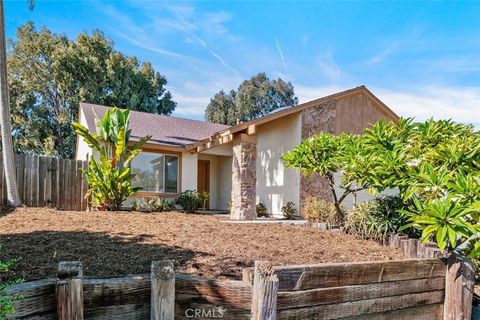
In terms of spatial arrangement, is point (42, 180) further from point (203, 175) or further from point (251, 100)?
point (251, 100)

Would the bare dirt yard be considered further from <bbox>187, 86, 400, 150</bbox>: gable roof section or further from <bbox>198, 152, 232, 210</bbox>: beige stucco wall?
<bbox>198, 152, 232, 210</bbox>: beige stucco wall

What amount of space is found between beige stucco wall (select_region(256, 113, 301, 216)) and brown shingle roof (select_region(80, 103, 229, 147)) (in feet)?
11.2

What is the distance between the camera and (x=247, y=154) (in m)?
10.9

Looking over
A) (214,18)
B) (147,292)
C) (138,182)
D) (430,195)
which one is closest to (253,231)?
(430,195)

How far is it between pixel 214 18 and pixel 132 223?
682cm

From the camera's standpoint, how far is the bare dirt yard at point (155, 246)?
3911 mm

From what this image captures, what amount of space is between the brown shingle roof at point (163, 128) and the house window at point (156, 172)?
752mm

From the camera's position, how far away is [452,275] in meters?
4.04

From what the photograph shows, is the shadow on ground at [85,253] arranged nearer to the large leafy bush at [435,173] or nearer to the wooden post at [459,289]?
the large leafy bush at [435,173]

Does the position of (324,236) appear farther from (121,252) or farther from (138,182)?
(138,182)

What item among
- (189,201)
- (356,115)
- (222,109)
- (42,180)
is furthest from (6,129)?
(222,109)

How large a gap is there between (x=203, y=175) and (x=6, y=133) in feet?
27.7

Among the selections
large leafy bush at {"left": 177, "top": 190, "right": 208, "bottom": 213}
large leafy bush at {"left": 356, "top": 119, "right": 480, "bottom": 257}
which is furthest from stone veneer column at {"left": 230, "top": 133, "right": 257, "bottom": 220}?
large leafy bush at {"left": 356, "top": 119, "right": 480, "bottom": 257}

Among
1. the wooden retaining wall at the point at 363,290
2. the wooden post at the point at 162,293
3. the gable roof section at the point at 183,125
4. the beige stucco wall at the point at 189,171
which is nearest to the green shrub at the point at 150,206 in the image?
the beige stucco wall at the point at 189,171
